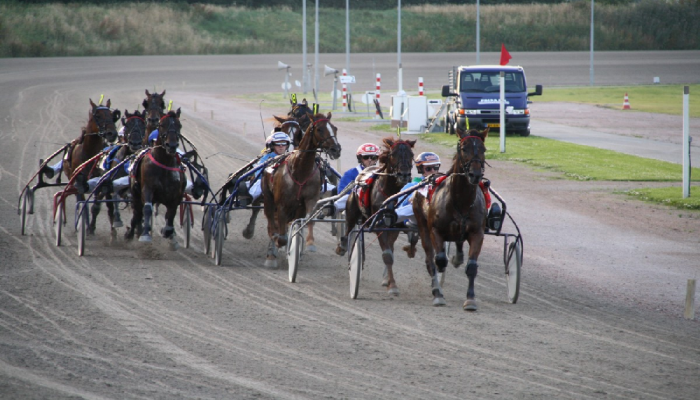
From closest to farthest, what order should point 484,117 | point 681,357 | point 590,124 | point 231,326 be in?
point 681,357 → point 231,326 → point 484,117 → point 590,124

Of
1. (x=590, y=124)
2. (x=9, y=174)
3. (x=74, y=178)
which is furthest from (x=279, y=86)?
(x=74, y=178)

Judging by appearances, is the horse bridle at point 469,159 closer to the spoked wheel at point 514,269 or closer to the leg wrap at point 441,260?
the leg wrap at point 441,260

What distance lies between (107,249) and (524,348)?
6808 millimetres

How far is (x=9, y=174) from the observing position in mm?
20266

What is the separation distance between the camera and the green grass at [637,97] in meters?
38.9

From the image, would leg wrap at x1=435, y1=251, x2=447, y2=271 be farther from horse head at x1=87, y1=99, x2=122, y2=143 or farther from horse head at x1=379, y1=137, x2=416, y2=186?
horse head at x1=87, y1=99, x2=122, y2=143

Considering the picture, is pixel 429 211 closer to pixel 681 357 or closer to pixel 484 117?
pixel 681 357

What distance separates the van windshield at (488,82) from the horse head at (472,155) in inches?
765

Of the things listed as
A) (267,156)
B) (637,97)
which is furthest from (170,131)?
(637,97)

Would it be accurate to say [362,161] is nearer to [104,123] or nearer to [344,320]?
[344,320]

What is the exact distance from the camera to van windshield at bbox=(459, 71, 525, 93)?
90.5 ft

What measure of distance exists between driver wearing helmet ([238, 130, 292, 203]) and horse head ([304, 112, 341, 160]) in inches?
56.1

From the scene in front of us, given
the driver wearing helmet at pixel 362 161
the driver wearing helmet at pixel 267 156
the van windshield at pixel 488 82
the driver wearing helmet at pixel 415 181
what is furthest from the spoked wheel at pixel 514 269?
the van windshield at pixel 488 82

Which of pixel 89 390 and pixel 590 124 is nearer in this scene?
pixel 89 390
